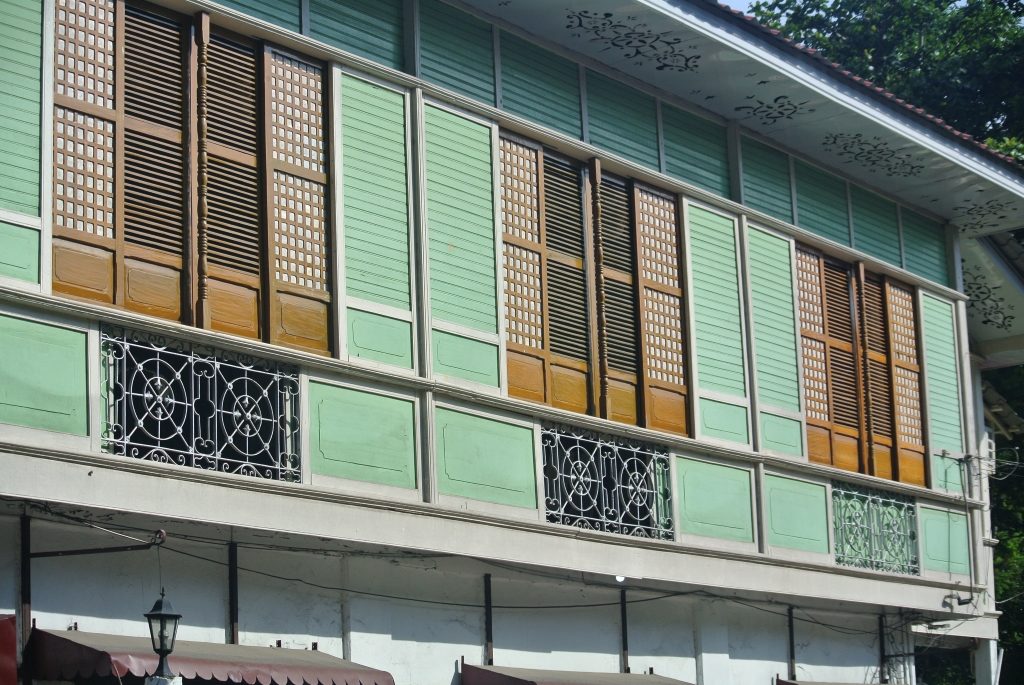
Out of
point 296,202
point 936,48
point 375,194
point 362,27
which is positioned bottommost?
point 296,202

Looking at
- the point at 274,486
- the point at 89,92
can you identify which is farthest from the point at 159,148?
the point at 274,486

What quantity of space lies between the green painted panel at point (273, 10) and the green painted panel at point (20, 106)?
174 centimetres

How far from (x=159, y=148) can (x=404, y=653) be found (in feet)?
13.3

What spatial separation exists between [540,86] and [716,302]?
8.91 feet

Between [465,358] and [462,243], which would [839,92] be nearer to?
[462,243]

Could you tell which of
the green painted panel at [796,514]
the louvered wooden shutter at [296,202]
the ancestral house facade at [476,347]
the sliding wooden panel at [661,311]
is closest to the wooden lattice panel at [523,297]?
the ancestral house facade at [476,347]

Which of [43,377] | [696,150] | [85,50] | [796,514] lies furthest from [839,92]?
[43,377]

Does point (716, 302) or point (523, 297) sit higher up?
point (716, 302)

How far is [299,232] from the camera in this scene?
39.1 feet

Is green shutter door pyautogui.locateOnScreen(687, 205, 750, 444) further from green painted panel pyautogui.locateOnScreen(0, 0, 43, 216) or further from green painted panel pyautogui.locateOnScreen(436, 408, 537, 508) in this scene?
green painted panel pyautogui.locateOnScreen(0, 0, 43, 216)

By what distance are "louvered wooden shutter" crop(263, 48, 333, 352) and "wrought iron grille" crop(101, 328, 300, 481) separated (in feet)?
1.52

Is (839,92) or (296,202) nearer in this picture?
(296,202)

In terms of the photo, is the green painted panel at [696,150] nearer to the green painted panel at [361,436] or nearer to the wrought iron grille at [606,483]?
the wrought iron grille at [606,483]

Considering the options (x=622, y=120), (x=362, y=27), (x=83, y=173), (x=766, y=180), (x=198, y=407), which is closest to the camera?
(x=83, y=173)
